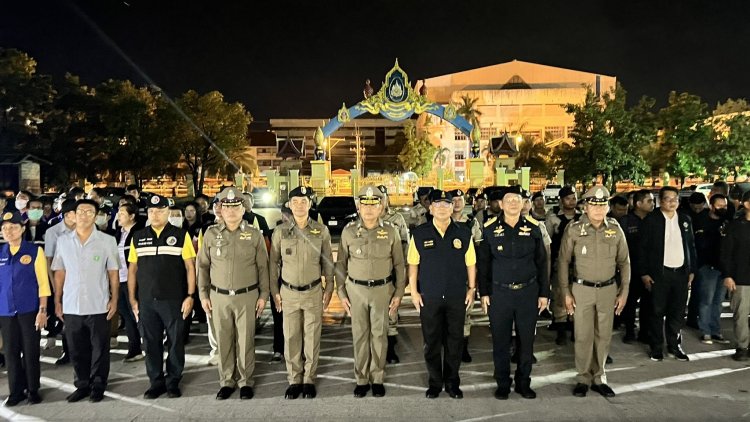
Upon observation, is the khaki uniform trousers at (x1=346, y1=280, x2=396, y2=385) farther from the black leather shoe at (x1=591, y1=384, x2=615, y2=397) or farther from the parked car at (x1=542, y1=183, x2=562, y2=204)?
the parked car at (x1=542, y1=183, x2=562, y2=204)

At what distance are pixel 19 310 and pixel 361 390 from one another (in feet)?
10.9

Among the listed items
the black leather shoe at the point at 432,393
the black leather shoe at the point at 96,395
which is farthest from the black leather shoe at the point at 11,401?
the black leather shoe at the point at 432,393

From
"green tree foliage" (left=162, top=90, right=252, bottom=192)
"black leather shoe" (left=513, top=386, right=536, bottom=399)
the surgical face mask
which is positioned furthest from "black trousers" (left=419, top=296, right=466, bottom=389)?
"green tree foliage" (left=162, top=90, right=252, bottom=192)

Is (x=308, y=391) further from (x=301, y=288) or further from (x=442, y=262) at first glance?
(x=442, y=262)

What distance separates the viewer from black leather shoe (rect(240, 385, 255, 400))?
5.23 metres

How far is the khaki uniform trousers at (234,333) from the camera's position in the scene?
5.29 metres

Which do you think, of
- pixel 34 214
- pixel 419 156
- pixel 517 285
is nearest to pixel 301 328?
pixel 517 285

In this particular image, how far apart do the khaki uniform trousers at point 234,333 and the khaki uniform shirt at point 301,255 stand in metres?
0.34

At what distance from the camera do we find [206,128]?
39812mm

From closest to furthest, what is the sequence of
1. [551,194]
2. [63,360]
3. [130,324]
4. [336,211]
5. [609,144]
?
[63,360] < [130,324] < [336,211] < [609,144] < [551,194]

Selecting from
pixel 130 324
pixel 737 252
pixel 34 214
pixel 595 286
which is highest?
pixel 34 214

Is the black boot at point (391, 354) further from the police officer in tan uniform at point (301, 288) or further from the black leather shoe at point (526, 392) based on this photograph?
the black leather shoe at point (526, 392)

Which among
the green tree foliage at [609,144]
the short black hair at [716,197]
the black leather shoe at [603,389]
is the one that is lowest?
the black leather shoe at [603,389]

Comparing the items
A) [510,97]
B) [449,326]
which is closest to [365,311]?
[449,326]
